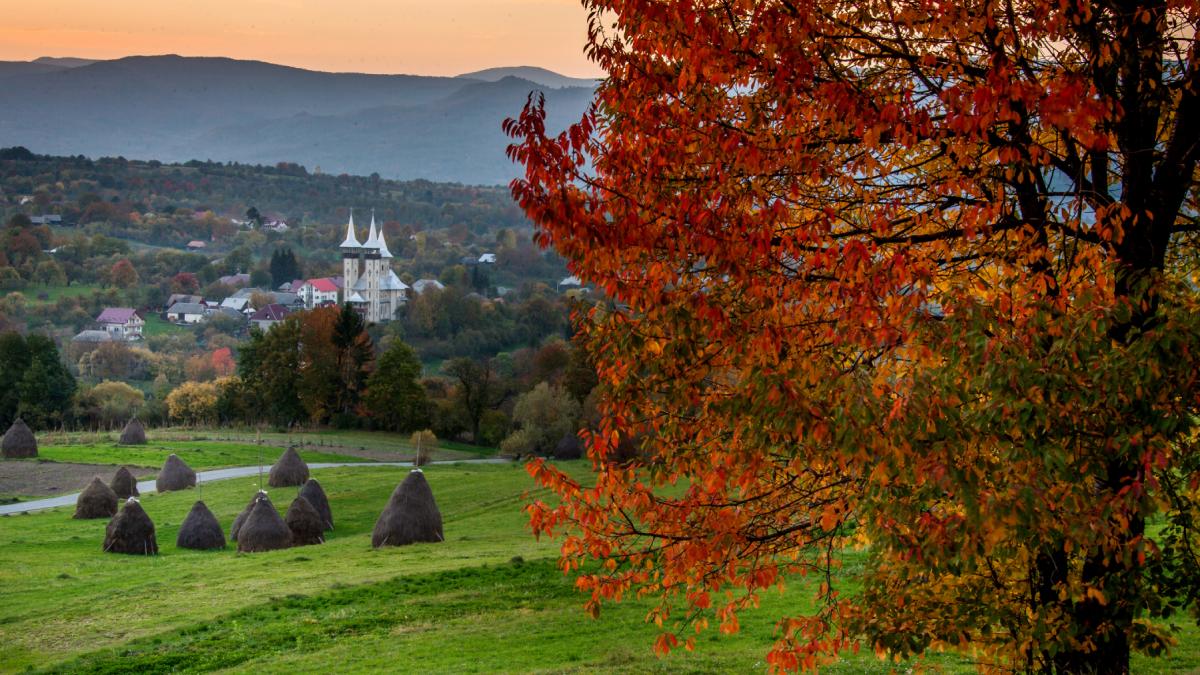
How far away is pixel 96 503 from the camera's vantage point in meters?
38.0

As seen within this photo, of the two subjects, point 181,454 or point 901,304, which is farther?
point 181,454

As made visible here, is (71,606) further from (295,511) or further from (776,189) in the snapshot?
(776,189)

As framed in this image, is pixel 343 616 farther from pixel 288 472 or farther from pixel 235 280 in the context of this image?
pixel 235 280

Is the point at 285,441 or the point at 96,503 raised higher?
the point at 285,441

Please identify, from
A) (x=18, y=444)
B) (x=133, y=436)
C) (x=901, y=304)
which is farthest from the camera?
(x=133, y=436)

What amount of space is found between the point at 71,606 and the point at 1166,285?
77.1ft

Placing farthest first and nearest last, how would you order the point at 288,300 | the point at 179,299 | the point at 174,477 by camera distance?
the point at 288,300 → the point at 179,299 → the point at 174,477

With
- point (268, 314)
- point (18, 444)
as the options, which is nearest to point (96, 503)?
point (18, 444)

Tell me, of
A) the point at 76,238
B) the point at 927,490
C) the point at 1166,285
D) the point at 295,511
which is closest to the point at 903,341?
the point at 927,490

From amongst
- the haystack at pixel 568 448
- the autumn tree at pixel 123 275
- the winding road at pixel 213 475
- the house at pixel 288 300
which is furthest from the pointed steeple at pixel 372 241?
the haystack at pixel 568 448

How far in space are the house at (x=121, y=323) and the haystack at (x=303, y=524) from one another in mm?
82525

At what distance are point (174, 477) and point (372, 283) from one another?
87.4 metres

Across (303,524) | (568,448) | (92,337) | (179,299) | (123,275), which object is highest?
(123,275)

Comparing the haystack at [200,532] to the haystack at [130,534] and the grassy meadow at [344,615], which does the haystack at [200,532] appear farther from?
the haystack at [130,534]
